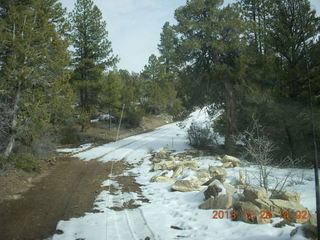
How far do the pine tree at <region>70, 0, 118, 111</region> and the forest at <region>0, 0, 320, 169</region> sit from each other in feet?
29.4

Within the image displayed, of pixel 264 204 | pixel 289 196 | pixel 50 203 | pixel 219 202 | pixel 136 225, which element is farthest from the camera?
pixel 50 203

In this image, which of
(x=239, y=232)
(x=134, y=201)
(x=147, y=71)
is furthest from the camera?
(x=147, y=71)

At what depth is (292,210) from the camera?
213 inches

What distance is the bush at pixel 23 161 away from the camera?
1002cm

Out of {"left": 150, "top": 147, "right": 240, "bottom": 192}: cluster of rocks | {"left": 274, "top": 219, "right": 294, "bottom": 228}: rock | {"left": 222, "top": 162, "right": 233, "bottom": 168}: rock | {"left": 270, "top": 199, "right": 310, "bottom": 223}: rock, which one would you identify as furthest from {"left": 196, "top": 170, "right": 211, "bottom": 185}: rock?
{"left": 274, "top": 219, "right": 294, "bottom": 228}: rock

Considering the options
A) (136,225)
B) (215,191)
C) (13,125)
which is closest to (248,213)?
(215,191)

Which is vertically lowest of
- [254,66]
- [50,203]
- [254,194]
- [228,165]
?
[50,203]

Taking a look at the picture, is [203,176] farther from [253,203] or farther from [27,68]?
[27,68]

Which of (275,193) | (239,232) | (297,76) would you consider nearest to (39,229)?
(239,232)

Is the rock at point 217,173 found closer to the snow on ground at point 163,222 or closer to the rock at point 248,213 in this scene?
the snow on ground at point 163,222

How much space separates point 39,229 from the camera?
226 inches

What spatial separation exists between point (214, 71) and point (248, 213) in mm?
10763

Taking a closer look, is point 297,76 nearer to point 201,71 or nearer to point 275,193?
point 201,71

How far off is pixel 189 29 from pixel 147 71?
1291 inches
